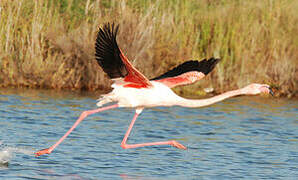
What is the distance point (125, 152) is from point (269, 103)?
643 cm

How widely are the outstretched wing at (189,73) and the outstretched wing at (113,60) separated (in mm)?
676

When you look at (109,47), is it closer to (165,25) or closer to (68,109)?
(68,109)

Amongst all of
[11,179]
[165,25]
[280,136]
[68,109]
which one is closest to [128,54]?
[165,25]

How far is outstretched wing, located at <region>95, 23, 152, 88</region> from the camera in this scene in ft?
25.3

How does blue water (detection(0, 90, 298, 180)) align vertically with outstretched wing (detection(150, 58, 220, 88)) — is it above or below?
below

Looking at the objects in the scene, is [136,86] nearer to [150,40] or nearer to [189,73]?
[189,73]

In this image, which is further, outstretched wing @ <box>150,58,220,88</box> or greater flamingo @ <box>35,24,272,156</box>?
outstretched wing @ <box>150,58,220,88</box>

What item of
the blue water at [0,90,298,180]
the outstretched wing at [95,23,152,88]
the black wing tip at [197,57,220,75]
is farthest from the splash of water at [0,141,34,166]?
the black wing tip at [197,57,220,75]

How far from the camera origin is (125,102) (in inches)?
344

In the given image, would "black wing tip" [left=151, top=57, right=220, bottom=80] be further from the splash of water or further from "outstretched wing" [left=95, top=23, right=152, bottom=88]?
the splash of water

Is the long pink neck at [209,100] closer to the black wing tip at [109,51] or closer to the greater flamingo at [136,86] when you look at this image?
the greater flamingo at [136,86]

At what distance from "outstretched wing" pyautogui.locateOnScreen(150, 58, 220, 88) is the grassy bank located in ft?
18.3

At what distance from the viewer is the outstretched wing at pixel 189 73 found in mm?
9133

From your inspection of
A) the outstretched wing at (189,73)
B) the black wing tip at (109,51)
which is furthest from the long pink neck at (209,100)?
the black wing tip at (109,51)
